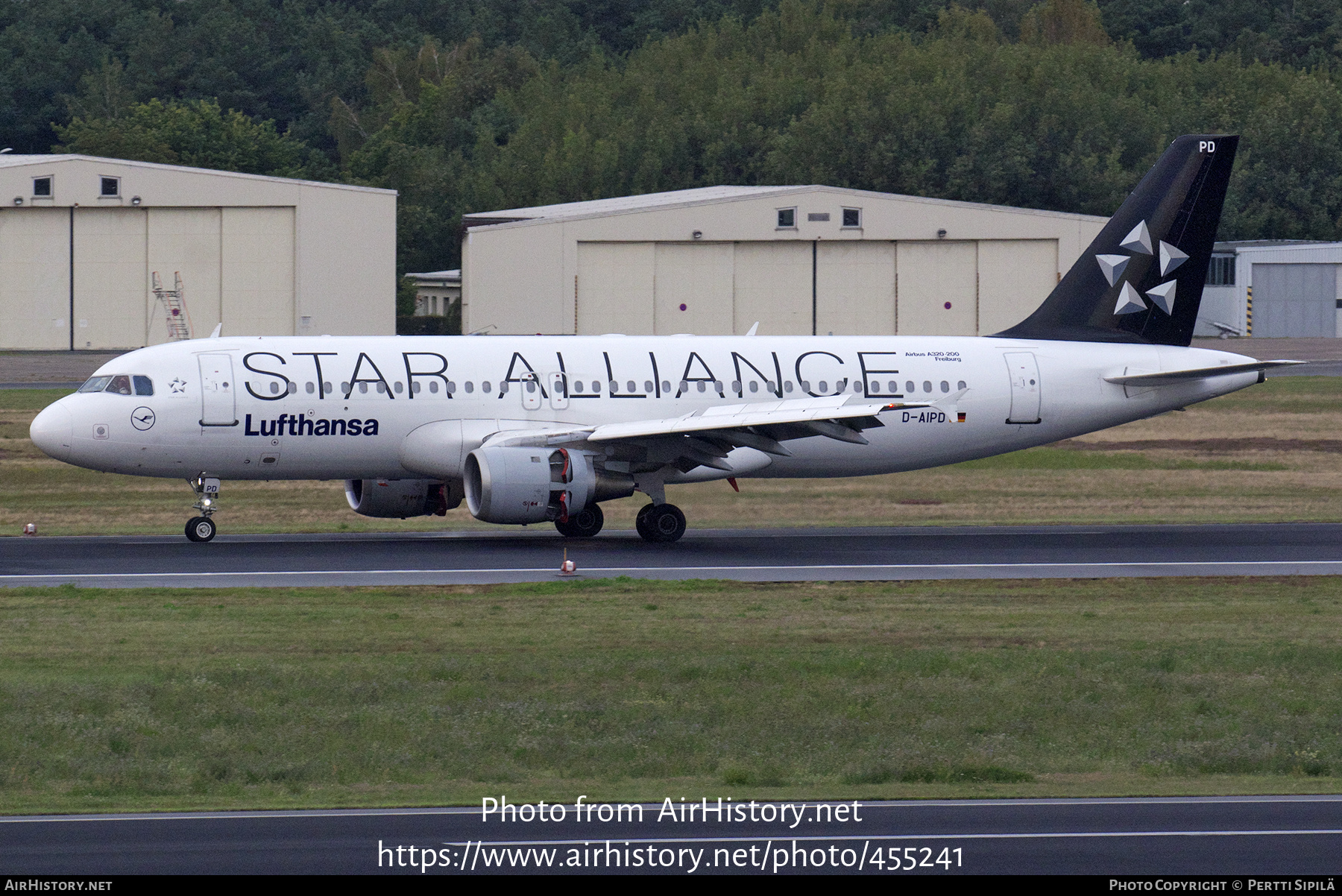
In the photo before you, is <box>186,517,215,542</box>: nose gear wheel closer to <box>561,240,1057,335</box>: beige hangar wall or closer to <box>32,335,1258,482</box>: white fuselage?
<box>32,335,1258,482</box>: white fuselage

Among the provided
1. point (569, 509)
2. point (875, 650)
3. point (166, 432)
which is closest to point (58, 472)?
point (166, 432)

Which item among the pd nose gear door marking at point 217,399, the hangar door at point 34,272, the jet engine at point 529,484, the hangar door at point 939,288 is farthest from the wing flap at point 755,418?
the hangar door at point 34,272

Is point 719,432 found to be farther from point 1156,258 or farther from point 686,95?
point 686,95

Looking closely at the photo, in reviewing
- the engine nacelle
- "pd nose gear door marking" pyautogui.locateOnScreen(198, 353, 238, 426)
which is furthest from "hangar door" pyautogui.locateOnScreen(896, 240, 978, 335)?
"pd nose gear door marking" pyautogui.locateOnScreen(198, 353, 238, 426)

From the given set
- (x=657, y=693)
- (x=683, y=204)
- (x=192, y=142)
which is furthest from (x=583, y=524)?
(x=192, y=142)

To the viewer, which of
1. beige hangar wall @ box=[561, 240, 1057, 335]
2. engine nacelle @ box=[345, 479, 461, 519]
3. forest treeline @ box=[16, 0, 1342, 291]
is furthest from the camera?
forest treeline @ box=[16, 0, 1342, 291]

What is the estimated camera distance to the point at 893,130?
110 metres

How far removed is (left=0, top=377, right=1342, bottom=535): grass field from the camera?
128 feet

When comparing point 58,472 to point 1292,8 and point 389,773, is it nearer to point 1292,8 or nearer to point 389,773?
point 389,773

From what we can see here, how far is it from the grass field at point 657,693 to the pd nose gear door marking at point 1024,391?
9.49 m

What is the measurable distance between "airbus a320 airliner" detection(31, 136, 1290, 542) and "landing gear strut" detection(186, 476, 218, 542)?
0.20ft

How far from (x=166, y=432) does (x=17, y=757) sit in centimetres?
1691

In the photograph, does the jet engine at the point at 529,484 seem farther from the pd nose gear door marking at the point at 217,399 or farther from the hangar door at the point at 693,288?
the hangar door at the point at 693,288
